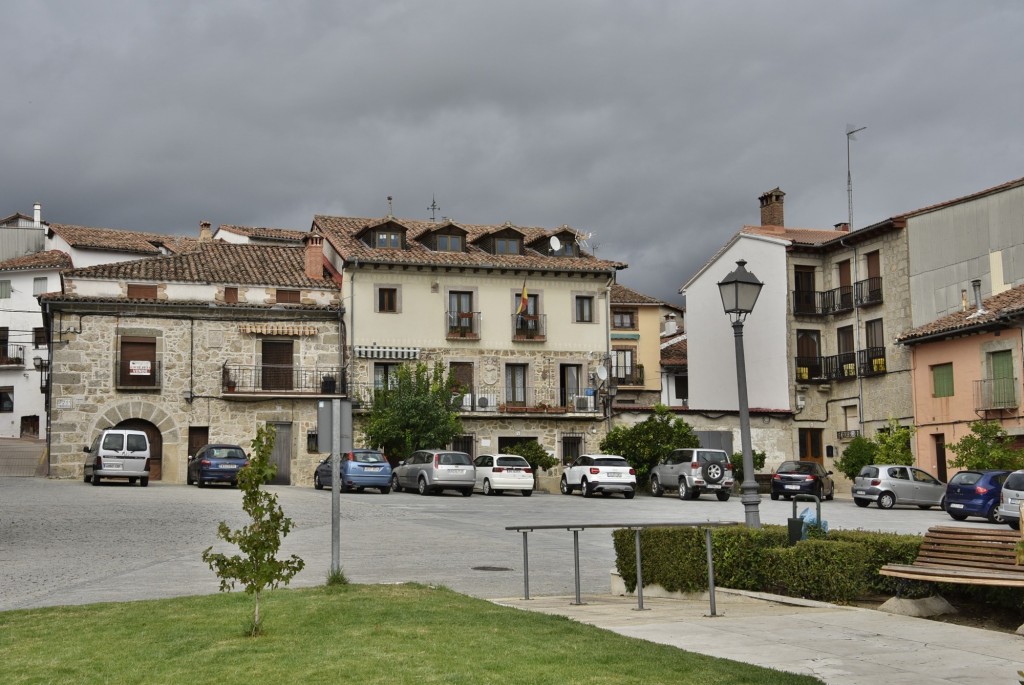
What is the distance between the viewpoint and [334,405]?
13.0m

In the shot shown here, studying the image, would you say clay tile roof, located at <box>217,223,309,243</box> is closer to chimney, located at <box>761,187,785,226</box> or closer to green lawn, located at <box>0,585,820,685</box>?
chimney, located at <box>761,187,785,226</box>

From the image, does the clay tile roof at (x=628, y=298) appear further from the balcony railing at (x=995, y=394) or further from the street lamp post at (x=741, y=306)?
the street lamp post at (x=741, y=306)

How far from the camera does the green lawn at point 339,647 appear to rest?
758 centimetres

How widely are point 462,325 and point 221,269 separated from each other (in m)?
9.62

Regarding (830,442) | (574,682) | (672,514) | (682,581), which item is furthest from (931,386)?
(574,682)

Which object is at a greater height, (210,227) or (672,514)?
(210,227)

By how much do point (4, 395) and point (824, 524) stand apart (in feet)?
202

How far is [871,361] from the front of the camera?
45656 millimetres

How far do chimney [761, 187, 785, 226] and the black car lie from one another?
16683mm

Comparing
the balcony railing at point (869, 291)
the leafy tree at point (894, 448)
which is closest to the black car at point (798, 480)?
the leafy tree at point (894, 448)

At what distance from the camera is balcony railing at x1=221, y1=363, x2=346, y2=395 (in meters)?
42.8

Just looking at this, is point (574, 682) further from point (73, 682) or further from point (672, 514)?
point (672, 514)

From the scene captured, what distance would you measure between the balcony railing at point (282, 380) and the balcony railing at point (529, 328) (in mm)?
7177

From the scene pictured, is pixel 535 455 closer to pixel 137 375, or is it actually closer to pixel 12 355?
pixel 137 375
